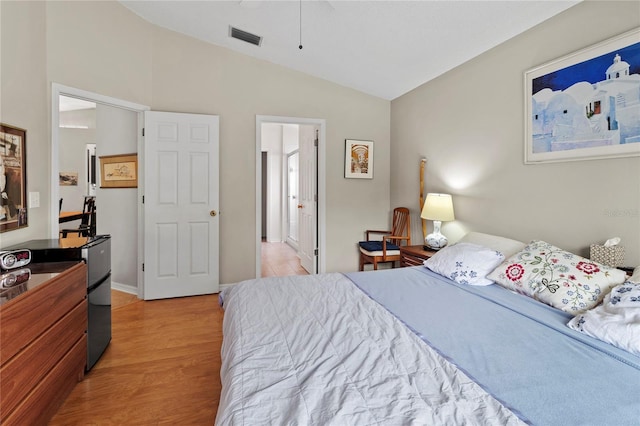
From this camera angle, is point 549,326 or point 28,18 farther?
point 28,18

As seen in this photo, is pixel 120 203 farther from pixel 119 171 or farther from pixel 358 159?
pixel 358 159

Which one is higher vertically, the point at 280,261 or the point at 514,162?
the point at 514,162

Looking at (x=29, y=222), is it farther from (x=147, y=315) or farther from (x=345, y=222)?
(x=345, y=222)

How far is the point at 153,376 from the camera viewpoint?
6.63 feet

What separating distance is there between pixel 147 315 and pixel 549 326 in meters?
3.20

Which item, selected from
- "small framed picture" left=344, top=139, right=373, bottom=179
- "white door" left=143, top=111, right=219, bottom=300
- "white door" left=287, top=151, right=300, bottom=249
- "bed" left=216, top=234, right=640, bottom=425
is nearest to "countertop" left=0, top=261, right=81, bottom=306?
"bed" left=216, top=234, right=640, bottom=425

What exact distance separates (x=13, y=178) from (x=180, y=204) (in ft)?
5.07

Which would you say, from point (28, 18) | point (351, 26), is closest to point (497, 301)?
point (351, 26)

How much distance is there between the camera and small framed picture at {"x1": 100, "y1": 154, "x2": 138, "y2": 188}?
352cm

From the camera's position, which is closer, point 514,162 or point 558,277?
point 558,277

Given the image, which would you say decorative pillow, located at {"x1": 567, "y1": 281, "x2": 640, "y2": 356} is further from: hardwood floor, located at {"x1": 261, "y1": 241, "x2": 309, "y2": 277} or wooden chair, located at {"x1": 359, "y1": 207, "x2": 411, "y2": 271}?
hardwood floor, located at {"x1": 261, "y1": 241, "x2": 309, "y2": 277}

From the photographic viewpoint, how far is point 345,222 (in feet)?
13.8

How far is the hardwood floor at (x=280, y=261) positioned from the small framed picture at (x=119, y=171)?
2094 millimetres

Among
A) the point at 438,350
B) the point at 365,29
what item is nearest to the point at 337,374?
the point at 438,350
